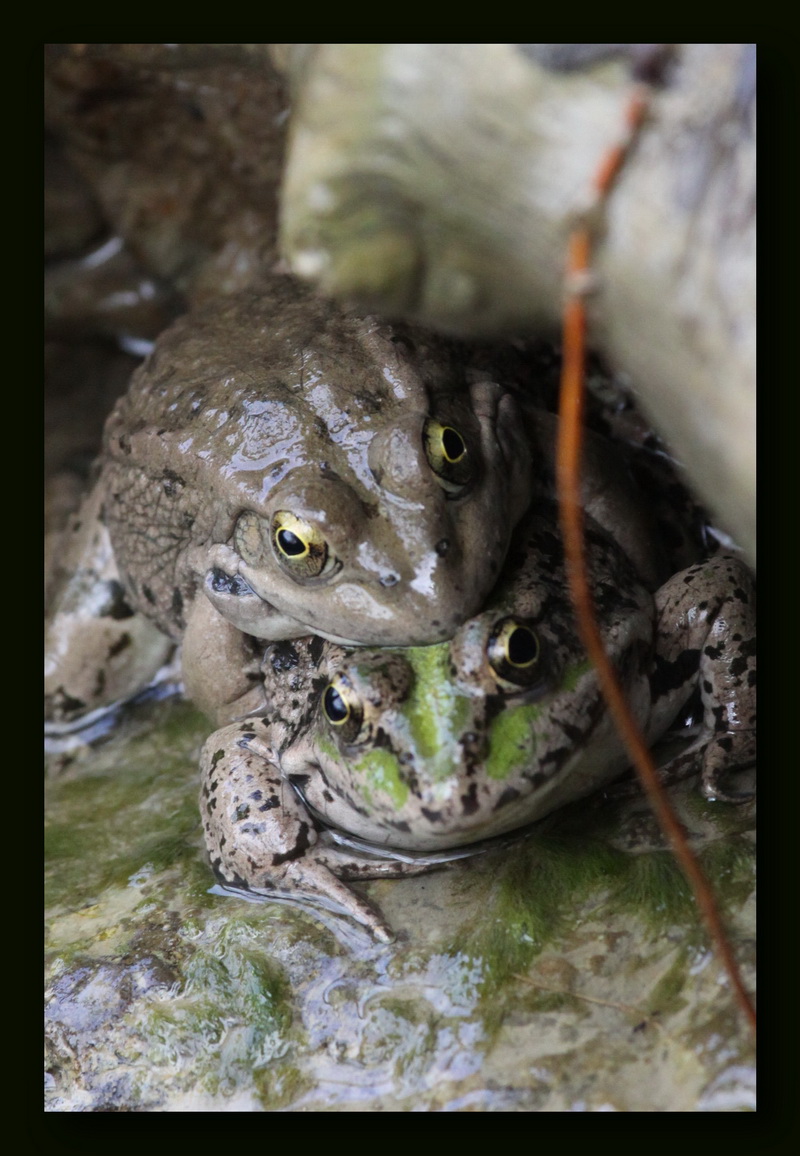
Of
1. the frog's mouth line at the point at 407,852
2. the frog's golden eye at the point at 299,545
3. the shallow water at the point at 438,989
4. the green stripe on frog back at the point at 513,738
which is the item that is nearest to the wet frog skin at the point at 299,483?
the frog's golden eye at the point at 299,545

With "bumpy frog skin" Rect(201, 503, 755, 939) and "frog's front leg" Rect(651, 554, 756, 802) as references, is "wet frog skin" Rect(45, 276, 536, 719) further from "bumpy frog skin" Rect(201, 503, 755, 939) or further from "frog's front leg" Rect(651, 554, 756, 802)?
"frog's front leg" Rect(651, 554, 756, 802)

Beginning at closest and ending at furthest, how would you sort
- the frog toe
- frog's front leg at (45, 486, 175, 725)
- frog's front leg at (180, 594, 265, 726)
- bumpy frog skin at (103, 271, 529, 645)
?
bumpy frog skin at (103, 271, 529, 645) → the frog toe → frog's front leg at (180, 594, 265, 726) → frog's front leg at (45, 486, 175, 725)

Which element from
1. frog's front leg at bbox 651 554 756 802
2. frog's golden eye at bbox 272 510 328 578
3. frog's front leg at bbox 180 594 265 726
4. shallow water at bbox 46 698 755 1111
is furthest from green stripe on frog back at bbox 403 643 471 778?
frog's front leg at bbox 180 594 265 726

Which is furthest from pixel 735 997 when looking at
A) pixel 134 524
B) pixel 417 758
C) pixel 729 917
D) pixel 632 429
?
A: pixel 134 524

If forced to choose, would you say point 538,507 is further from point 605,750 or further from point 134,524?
point 134,524

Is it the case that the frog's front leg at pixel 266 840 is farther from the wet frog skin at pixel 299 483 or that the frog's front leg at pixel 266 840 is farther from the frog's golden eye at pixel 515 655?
the frog's golden eye at pixel 515 655

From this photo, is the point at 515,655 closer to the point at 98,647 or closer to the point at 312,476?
the point at 312,476
